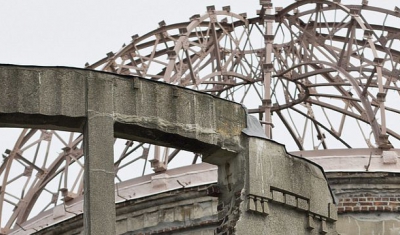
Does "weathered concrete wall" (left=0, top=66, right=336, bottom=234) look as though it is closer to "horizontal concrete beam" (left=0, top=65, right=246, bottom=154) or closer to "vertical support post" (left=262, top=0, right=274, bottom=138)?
"horizontal concrete beam" (left=0, top=65, right=246, bottom=154)

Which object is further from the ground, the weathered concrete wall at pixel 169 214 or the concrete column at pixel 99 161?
the weathered concrete wall at pixel 169 214

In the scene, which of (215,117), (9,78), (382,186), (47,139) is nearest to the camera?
(9,78)

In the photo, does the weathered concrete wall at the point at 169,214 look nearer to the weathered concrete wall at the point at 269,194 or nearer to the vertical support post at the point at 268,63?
the vertical support post at the point at 268,63

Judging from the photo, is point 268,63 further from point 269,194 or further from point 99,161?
point 99,161

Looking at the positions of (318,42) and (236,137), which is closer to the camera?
(236,137)

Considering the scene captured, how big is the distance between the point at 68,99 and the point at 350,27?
13.9 metres

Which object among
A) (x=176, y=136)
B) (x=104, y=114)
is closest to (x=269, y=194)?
(x=176, y=136)

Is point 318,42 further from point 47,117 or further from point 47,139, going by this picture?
point 47,117

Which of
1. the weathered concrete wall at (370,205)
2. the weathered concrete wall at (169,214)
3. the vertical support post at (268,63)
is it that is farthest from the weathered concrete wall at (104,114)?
the weathered concrete wall at (370,205)

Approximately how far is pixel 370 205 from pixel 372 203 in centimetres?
5

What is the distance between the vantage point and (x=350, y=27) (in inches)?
1336

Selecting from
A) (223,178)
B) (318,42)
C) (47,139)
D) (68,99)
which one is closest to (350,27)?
(318,42)

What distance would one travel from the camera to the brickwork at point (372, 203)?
3288 cm

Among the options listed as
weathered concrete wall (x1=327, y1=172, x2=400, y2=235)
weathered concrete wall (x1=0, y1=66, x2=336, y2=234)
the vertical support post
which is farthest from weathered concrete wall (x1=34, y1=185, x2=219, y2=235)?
weathered concrete wall (x1=0, y1=66, x2=336, y2=234)
